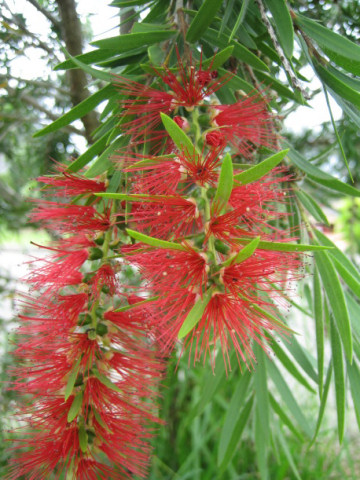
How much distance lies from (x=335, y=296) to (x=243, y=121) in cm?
29

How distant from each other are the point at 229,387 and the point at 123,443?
1547 millimetres

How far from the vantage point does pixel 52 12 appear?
111 centimetres

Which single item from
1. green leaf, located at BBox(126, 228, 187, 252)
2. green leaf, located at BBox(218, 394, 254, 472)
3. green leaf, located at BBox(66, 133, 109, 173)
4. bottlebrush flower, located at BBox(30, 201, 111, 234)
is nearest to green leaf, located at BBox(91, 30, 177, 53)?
green leaf, located at BBox(66, 133, 109, 173)

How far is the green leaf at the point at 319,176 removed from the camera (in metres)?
0.69

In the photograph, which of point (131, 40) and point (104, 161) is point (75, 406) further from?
point (131, 40)

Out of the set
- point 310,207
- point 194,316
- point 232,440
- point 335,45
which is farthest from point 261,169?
point 232,440

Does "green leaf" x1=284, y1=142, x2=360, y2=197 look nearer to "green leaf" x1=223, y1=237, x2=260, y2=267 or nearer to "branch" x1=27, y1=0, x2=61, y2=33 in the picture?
"green leaf" x1=223, y1=237, x2=260, y2=267

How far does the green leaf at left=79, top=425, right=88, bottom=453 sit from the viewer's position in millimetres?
557

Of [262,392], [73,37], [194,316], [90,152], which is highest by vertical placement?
[73,37]

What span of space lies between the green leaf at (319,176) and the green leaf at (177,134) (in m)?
0.30

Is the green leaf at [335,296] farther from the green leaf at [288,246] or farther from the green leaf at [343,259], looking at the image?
the green leaf at [288,246]

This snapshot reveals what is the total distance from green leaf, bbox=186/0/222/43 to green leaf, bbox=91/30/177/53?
0.11 feet

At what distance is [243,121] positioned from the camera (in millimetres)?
640

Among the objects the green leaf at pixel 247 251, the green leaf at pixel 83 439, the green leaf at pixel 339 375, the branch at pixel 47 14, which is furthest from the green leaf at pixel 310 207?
the branch at pixel 47 14
